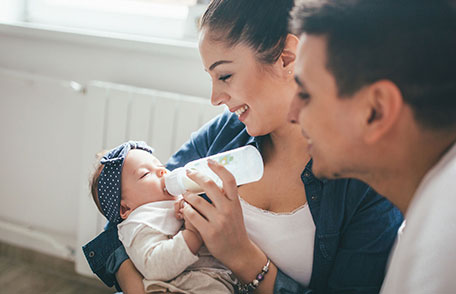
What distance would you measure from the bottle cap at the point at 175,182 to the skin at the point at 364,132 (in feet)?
1.43

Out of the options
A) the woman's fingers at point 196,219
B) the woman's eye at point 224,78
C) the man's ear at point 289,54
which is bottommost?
the woman's fingers at point 196,219

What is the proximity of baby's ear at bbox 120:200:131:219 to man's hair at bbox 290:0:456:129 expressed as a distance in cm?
76

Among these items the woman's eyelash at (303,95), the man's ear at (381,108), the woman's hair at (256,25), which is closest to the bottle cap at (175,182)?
the woman's hair at (256,25)

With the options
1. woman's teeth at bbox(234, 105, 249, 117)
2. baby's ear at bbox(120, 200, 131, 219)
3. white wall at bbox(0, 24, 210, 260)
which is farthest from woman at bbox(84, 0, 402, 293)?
white wall at bbox(0, 24, 210, 260)

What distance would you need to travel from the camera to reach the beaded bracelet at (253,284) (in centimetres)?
112

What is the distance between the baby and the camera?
3.57ft

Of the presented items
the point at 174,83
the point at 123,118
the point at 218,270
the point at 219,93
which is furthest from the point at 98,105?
the point at 218,270

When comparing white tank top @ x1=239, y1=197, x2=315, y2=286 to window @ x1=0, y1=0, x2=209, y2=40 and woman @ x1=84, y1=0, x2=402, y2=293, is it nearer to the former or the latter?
woman @ x1=84, y1=0, x2=402, y2=293

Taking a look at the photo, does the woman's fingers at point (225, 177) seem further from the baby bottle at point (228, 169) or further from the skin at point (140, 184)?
the skin at point (140, 184)

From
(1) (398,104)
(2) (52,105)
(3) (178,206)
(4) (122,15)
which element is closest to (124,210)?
(3) (178,206)

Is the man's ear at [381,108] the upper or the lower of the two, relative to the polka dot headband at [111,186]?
upper

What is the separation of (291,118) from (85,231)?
53.4 inches

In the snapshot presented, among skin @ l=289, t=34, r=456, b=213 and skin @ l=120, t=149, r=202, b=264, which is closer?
skin @ l=289, t=34, r=456, b=213

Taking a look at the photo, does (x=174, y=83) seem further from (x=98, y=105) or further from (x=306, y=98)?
(x=306, y=98)
